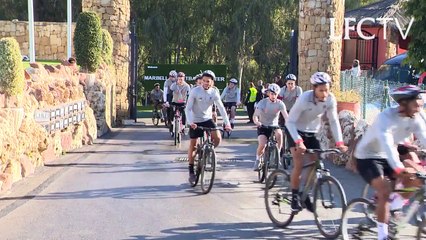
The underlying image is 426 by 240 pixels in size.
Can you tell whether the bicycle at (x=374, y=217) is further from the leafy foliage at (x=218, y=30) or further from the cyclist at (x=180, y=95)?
the leafy foliage at (x=218, y=30)

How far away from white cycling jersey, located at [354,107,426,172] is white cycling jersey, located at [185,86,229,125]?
444 centimetres

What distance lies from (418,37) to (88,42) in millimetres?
9315

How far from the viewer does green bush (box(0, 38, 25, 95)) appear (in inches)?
430

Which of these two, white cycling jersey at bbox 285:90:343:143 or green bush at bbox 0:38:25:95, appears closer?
white cycling jersey at bbox 285:90:343:143

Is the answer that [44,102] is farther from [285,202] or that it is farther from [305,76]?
[305,76]

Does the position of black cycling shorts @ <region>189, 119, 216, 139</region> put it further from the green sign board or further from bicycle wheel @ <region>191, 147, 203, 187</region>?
the green sign board

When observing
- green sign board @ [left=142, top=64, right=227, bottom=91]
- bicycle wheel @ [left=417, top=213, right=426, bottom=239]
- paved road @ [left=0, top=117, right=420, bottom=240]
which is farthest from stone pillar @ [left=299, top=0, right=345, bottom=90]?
bicycle wheel @ [left=417, top=213, right=426, bottom=239]

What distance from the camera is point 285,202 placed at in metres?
8.01

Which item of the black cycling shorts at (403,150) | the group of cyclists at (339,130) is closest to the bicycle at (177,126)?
the group of cyclists at (339,130)

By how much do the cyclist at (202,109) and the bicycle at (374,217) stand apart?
13.3 ft

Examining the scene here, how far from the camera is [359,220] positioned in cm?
670

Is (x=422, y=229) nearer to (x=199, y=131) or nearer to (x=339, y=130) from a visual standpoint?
(x=339, y=130)

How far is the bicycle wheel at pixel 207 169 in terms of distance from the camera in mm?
10094

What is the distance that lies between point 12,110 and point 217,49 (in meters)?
31.1
